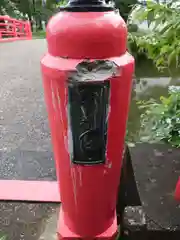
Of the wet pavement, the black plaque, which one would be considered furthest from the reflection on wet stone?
the black plaque

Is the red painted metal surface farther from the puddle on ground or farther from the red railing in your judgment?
the red railing

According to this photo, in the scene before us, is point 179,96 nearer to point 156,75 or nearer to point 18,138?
point 18,138

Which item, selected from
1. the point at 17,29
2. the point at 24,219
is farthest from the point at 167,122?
the point at 17,29

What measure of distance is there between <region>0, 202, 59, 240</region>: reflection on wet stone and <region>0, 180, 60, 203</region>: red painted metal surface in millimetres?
37

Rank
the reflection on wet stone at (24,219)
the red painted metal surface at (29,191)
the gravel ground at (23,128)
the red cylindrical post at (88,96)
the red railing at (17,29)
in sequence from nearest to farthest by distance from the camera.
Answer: the red cylindrical post at (88,96) < the reflection on wet stone at (24,219) < the red painted metal surface at (29,191) < the gravel ground at (23,128) < the red railing at (17,29)

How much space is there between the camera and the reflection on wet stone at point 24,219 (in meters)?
1.62

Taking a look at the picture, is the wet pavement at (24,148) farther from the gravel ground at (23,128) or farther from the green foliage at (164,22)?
the green foliage at (164,22)

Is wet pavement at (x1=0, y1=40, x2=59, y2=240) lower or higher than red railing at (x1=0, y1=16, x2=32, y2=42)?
higher

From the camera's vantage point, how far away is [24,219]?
1721mm

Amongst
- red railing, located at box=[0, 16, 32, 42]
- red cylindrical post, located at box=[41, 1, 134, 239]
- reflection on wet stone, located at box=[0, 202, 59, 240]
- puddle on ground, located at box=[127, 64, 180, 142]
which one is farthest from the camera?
red railing, located at box=[0, 16, 32, 42]

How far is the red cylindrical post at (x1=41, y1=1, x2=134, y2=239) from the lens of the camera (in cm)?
102

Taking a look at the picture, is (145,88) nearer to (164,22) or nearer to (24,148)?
(24,148)

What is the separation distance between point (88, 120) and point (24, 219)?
91cm

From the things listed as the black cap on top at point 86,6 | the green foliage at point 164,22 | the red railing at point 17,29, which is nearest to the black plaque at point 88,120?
the black cap on top at point 86,6
